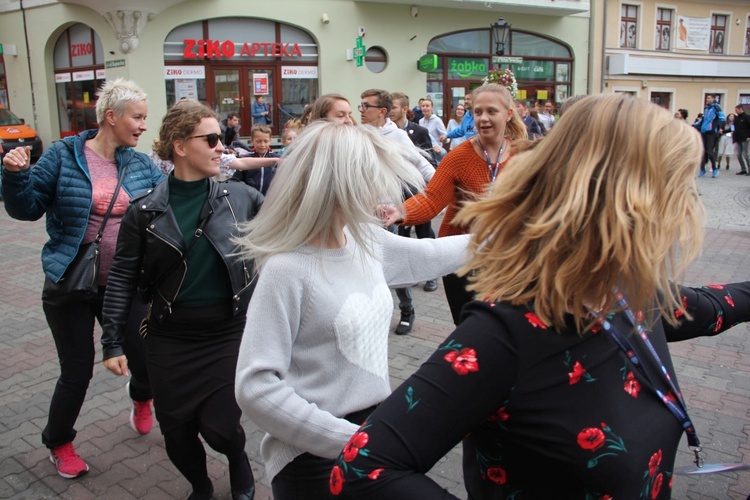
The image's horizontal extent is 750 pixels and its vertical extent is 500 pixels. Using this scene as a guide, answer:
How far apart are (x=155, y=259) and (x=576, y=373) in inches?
76.3

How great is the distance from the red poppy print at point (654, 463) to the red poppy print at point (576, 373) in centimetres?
22

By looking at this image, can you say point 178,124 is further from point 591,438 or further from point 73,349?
point 591,438

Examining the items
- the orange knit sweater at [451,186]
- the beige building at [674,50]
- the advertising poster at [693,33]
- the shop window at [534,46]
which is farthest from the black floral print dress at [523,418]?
the advertising poster at [693,33]

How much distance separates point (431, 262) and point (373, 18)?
18.2 m

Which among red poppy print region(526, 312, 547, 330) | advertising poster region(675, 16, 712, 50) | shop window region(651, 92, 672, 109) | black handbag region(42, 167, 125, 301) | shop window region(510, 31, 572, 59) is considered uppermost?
advertising poster region(675, 16, 712, 50)

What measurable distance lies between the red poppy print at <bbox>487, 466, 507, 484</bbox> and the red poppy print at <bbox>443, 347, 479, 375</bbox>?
26 cm

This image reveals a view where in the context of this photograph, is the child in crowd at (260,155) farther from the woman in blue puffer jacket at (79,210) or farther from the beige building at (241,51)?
the beige building at (241,51)

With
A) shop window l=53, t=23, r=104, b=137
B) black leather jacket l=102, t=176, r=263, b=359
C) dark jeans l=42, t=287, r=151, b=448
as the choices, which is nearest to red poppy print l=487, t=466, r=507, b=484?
black leather jacket l=102, t=176, r=263, b=359

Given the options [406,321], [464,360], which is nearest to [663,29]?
[406,321]

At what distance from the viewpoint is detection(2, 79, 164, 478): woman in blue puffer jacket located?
3088mm

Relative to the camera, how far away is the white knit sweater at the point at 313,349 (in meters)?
1.68

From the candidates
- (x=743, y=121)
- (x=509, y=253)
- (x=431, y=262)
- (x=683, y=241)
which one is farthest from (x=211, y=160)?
(x=743, y=121)

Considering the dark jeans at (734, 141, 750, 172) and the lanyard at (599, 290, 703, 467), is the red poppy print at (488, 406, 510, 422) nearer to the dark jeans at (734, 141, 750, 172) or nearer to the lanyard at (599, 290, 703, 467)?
the lanyard at (599, 290, 703, 467)

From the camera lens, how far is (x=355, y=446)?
1142 millimetres
